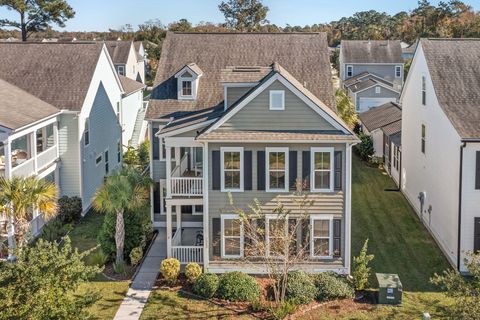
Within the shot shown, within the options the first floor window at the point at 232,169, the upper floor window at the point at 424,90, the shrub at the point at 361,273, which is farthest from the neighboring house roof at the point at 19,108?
the upper floor window at the point at 424,90

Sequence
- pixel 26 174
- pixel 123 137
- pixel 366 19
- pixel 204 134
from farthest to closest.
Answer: pixel 366 19
pixel 123 137
pixel 26 174
pixel 204 134

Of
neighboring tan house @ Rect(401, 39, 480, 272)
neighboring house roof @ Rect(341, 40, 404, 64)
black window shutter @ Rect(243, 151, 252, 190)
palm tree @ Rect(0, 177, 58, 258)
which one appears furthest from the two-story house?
palm tree @ Rect(0, 177, 58, 258)

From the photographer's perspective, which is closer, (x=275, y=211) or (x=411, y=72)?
(x=275, y=211)

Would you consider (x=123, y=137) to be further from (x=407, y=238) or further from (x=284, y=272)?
(x=284, y=272)

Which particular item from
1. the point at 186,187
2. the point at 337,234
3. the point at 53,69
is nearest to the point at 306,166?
the point at 337,234

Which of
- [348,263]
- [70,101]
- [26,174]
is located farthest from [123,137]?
[348,263]

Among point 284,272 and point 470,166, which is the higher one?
point 470,166

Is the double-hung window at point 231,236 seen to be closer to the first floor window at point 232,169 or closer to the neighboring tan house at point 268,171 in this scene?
the neighboring tan house at point 268,171

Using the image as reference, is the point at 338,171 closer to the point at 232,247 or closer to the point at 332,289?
the point at 332,289

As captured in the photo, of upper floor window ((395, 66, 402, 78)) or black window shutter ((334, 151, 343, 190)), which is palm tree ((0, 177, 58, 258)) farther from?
upper floor window ((395, 66, 402, 78))
